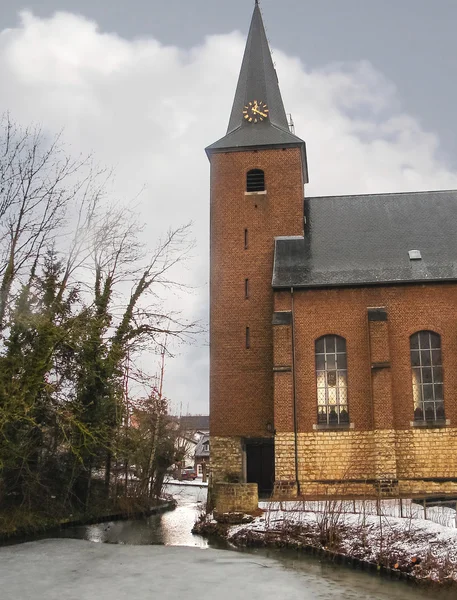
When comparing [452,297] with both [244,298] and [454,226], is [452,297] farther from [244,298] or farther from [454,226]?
[244,298]

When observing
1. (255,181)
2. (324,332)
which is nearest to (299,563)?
(324,332)

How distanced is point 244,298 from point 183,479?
40.6 metres

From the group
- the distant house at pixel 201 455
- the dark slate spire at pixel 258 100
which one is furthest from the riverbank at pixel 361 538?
the distant house at pixel 201 455

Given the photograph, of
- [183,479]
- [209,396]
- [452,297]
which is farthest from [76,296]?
[183,479]

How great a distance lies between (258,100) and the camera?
28953 mm

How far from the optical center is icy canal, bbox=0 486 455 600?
37.8 feet

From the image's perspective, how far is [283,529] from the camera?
1706 cm

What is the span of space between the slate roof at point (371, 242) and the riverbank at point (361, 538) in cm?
932

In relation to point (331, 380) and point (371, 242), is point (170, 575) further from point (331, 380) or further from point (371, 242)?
point (371, 242)

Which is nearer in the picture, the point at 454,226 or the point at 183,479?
the point at 454,226

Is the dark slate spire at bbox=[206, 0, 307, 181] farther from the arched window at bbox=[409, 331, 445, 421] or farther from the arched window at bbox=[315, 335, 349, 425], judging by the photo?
the arched window at bbox=[409, 331, 445, 421]

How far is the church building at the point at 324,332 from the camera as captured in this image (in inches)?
902

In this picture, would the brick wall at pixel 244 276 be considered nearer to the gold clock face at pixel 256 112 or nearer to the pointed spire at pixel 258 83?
the gold clock face at pixel 256 112

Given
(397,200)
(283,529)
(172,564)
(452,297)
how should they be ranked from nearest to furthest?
(172,564) < (283,529) < (452,297) < (397,200)
